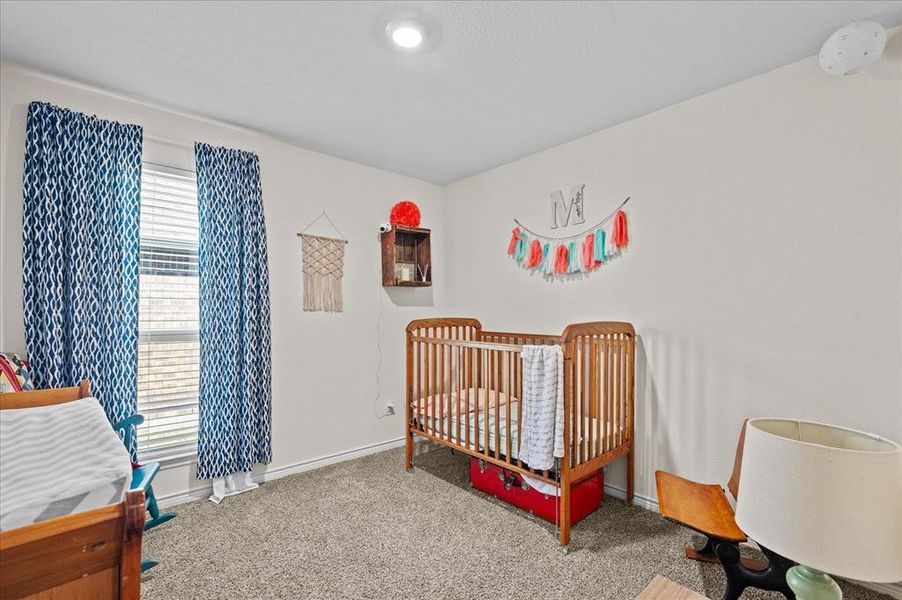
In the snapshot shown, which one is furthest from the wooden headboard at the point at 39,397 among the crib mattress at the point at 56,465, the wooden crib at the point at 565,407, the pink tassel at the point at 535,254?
the pink tassel at the point at 535,254

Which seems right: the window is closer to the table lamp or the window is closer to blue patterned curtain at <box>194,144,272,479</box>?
blue patterned curtain at <box>194,144,272,479</box>

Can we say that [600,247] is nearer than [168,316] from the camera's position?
No

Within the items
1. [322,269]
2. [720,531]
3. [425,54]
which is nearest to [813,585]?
[720,531]

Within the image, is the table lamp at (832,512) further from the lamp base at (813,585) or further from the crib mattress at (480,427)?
the crib mattress at (480,427)

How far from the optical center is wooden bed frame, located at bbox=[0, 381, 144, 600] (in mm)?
739

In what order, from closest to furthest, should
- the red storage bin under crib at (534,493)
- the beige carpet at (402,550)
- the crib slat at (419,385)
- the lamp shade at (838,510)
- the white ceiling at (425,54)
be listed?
1. the lamp shade at (838,510)
2. the white ceiling at (425,54)
3. the beige carpet at (402,550)
4. the red storage bin under crib at (534,493)
5. the crib slat at (419,385)

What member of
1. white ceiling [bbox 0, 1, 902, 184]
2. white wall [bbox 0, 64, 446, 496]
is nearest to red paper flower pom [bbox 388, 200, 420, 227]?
white wall [bbox 0, 64, 446, 496]

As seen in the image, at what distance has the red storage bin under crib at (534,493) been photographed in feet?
7.39

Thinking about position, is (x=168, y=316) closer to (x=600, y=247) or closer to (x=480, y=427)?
(x=480, y=427)

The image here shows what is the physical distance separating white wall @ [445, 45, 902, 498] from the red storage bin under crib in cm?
35

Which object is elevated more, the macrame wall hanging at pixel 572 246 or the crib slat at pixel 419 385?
the macrame wall hanging at pixel 572 246

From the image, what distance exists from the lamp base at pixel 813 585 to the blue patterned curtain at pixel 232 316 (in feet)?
8.93

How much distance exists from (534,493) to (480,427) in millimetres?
482

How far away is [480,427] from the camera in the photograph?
8.37 feet
